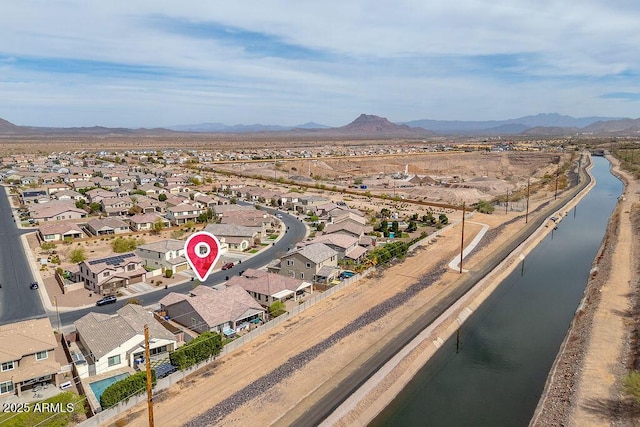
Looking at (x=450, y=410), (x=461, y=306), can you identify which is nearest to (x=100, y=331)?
(x=450, y=410)

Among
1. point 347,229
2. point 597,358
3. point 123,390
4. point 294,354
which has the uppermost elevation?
point 347,229

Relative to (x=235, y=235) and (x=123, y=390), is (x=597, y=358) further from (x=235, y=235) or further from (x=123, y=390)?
(x=235, y=235)

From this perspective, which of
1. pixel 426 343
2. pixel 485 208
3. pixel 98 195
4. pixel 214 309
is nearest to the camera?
pixel 426 343

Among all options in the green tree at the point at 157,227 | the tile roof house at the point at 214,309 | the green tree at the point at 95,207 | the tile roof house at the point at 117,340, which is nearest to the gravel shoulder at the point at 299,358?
the tile roof house at the point at 214,309

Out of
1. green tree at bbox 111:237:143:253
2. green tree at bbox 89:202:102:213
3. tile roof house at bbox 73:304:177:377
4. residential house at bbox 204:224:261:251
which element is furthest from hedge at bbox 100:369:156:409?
green tree at bbox 89:202:102:213

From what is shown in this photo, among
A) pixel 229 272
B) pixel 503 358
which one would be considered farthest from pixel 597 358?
pixel 229 272

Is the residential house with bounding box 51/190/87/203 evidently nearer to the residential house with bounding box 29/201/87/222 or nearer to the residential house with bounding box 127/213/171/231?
the residential house with bounding box 29/201/87/222

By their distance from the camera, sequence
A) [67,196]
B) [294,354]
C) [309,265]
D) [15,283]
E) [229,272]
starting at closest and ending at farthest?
[294,354], [15,283], [309,265], [229,272], [67,196]

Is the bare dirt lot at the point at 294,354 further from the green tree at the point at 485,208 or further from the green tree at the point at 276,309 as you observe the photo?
the green tree at the point at 485,208
